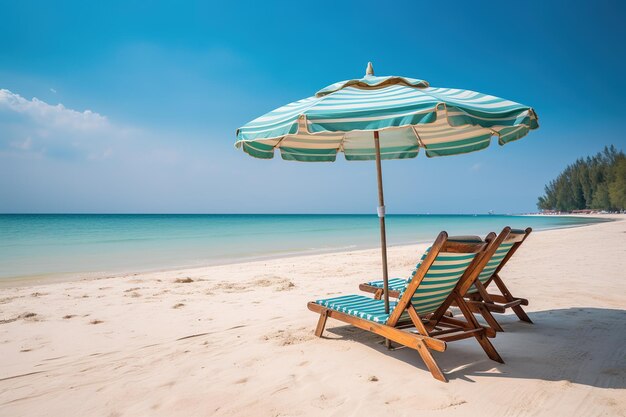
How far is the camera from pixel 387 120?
8.40 feet

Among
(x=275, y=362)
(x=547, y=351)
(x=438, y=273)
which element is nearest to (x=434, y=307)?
(x=438, y=273)

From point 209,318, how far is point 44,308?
2.63 m

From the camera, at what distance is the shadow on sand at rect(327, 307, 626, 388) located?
286 centimetres

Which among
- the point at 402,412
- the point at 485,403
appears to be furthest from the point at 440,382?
the point at 402,412

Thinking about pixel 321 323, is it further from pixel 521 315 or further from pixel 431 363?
pixel 521 315

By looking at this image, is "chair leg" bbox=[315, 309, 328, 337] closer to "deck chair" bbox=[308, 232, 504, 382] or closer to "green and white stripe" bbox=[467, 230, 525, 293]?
"deck chair" bbox=[308, 232, 504, 382]

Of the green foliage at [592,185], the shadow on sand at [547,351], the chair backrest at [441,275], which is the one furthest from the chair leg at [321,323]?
the green foliage at [592,185]

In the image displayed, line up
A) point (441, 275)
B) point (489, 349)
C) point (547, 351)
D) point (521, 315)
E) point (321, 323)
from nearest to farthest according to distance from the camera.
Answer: point (441, 275), point (489, 349), point (547, 351), point (321, 323), point (521, 315)

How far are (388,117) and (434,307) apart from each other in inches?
64.6

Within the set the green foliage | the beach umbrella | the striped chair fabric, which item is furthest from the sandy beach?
the green foliage

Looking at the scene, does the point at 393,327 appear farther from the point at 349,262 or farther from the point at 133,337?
the point at 349,262

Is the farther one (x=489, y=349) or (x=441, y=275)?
(x=489, y=349)

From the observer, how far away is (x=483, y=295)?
3713 mm

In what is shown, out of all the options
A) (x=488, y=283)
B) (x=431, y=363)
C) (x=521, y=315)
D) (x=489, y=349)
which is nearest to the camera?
(x=431, y=363)
